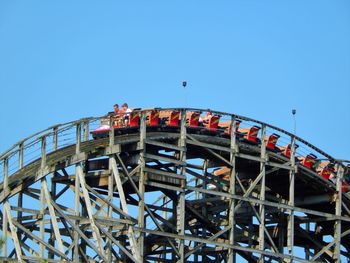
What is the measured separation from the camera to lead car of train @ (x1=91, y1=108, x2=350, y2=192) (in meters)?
78.6

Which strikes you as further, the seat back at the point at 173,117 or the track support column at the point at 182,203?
the seat back at the point at 173,117

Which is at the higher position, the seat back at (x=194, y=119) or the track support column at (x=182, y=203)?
the seat back at (x=194, y=119)

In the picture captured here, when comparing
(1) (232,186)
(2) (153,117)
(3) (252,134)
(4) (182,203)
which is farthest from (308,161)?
(2) (153,117)

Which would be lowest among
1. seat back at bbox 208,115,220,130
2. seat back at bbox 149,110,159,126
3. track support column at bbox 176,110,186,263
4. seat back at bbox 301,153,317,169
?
track support column at bbox 176,110,186,263

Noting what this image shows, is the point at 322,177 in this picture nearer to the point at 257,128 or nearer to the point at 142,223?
the point at 257,128

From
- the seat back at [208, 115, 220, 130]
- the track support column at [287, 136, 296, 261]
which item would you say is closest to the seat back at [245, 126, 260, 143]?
the track support column at [287, 136, 296, 261]

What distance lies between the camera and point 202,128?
81188 millimetres

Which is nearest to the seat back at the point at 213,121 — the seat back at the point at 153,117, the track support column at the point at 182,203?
the track support column at the point at 182,203

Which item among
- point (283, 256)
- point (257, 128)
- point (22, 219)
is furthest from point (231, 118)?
point (22, 219)

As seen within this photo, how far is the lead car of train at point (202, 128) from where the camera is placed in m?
78.6

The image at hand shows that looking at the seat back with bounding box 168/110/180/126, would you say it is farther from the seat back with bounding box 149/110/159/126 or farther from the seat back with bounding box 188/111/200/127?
the seat back with bounding box 188/111/200/127

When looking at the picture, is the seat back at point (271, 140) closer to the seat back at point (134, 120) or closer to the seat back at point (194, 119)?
the seat back at point (194, 119)

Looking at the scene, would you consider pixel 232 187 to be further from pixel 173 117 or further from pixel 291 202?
pixel 173 117

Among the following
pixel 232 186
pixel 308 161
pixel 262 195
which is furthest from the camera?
pixel 308 161
